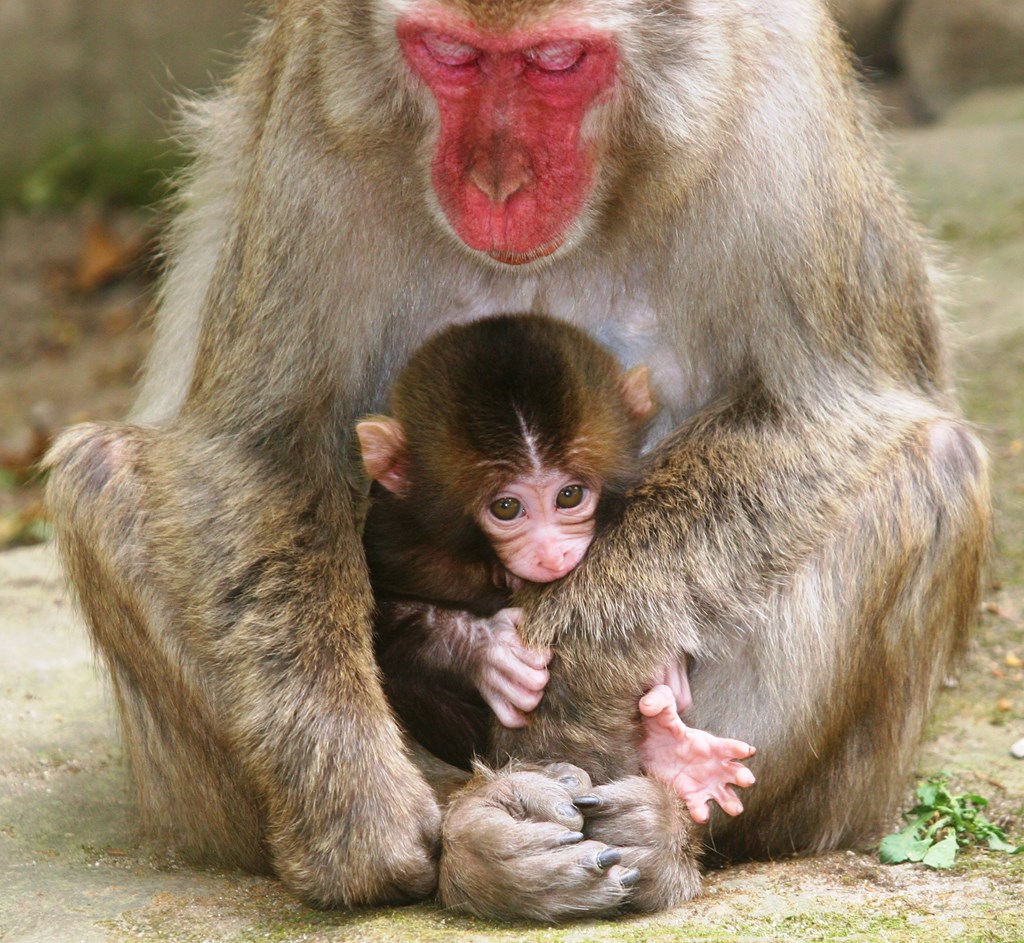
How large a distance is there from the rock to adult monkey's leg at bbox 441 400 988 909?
6.36 m

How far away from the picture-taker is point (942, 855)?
13.1 feet

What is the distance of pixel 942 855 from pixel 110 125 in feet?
27.1

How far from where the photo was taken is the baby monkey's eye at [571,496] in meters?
3.96

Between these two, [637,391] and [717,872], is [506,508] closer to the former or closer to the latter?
[637,391]

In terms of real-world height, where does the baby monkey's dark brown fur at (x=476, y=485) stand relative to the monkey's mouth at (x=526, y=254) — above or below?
below

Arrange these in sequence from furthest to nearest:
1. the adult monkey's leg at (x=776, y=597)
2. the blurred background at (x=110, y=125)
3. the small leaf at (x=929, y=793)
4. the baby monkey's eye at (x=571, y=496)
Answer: the blurred background at (x=110, y=125)
the small leaf at (x=929, y=793)
the baby monkey's eye at (x=571, y=496)
the adult monkey's leg at (x=776, y=597)

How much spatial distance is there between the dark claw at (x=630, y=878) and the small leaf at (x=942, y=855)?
85cm

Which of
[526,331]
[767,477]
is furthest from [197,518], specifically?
[767,477]

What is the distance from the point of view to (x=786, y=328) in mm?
4074

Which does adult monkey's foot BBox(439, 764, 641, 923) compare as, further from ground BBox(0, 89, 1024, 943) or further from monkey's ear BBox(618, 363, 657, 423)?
monkey's ear BBox(618, 363, 657, 423)

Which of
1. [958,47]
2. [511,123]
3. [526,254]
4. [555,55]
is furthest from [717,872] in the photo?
[958,47]

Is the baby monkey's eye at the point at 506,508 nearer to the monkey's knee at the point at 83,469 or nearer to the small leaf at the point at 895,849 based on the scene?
the monkey's knee at the point at 83,469

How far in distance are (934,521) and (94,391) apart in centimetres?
659

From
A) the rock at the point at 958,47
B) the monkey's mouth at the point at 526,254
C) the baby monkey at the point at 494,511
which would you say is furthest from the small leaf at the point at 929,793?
the rock at the point at 958,47
